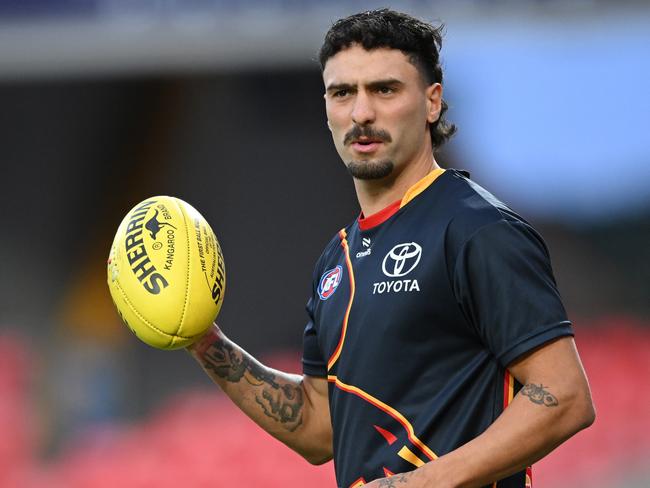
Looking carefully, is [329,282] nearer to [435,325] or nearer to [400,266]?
[400,266]

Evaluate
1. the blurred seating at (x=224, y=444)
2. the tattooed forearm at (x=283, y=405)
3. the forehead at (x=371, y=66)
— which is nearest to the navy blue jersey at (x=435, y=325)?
the forehead at (x=371, y=66)

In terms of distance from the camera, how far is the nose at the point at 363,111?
218 cm

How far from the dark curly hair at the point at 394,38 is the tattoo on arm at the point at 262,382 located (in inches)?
27.7

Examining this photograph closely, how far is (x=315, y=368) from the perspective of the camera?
99.7 inches

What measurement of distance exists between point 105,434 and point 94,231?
5.78ft

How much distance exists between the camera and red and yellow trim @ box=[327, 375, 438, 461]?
2012 mm

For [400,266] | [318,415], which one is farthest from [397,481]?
[318,415]

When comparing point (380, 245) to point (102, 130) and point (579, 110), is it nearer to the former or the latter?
point (579, 110)

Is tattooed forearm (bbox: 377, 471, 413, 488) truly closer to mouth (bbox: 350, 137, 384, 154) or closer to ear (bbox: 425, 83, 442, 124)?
mouth (bbox: 350, 137, 384, 154)

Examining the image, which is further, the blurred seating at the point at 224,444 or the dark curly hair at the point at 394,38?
the blurred seating at the point at 224,444

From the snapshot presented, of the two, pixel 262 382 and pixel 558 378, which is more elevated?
pixel 558 378

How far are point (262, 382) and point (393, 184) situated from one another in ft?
2.10

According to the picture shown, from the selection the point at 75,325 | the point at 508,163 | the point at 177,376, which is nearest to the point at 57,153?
the point at 75,325

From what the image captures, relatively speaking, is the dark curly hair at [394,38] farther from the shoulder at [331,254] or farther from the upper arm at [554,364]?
the upper arm at [554,364]
